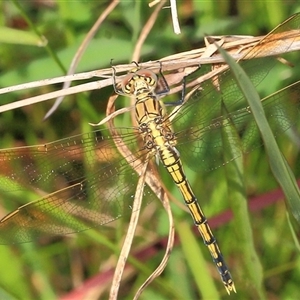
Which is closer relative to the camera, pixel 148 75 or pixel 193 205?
pixel 148 75

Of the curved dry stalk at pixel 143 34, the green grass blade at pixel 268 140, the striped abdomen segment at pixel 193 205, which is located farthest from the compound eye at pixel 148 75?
the green grass blade at pixel 268 140

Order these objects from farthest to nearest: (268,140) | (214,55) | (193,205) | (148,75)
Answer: (193,205)
(148,75)
(214,55)
(268,140)

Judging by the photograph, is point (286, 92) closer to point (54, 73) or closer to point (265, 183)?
point (265, 183)

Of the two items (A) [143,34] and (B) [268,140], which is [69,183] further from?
(B) [268,140]

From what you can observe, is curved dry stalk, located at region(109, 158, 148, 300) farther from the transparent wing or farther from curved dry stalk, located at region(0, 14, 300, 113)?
curved dry stalk, located at region(0, 14, 300, 113)

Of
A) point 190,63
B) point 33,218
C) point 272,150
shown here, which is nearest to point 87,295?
point 33,218

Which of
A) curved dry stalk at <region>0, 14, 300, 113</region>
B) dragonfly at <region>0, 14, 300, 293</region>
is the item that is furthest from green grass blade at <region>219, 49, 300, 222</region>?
curved dry stalk at <region>0, 14, 300, 113</region>

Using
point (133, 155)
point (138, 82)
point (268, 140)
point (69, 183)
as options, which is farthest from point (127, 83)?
point (268, 140)

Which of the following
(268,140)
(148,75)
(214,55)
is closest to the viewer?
(268,140)
